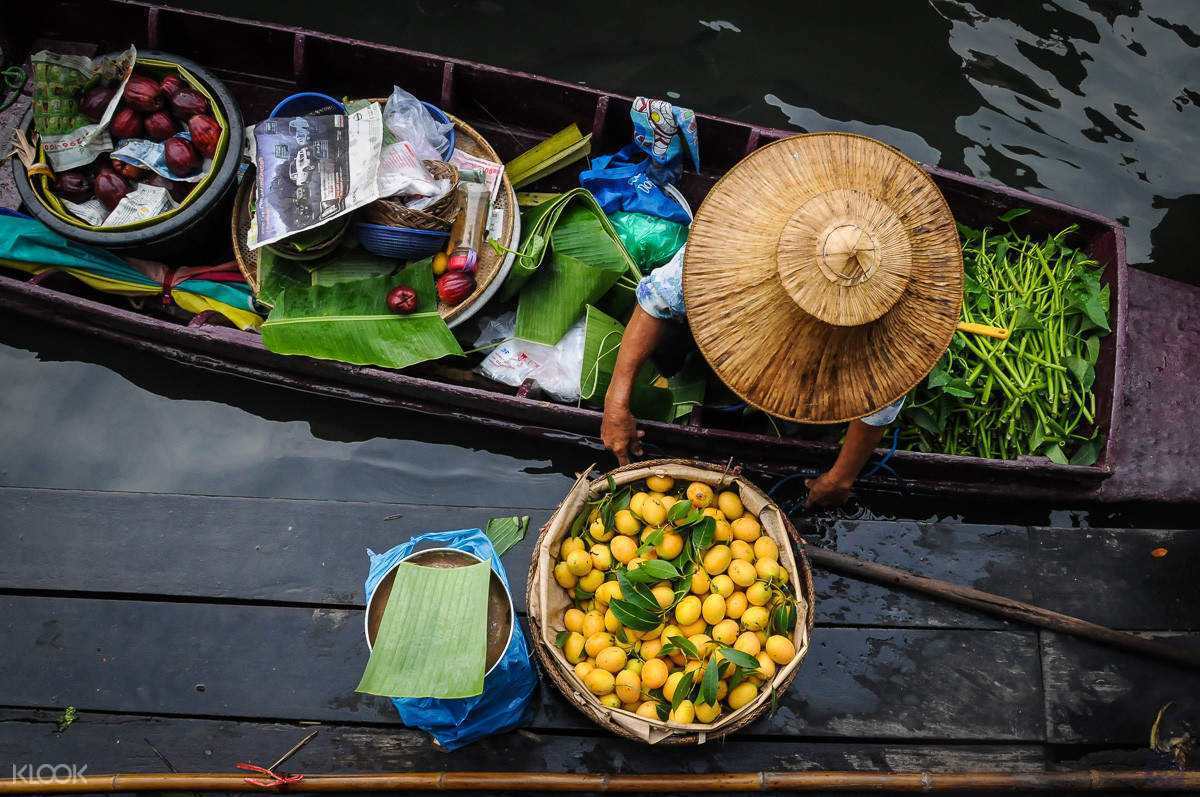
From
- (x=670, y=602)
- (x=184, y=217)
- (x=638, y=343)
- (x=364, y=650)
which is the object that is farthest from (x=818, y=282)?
(x=184, y=217)

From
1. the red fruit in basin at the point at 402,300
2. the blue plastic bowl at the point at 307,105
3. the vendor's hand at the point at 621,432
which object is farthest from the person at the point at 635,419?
the blue plastic bowl at the point at 307,105

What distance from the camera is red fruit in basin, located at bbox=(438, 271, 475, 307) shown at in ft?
9.75

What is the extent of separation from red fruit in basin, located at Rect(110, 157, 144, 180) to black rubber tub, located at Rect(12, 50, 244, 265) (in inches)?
10.9

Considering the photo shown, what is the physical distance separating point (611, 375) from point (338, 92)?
1858mm

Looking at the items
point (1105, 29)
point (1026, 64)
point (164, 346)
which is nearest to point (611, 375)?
point (164, 346)

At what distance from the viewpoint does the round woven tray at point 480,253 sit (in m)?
3.03

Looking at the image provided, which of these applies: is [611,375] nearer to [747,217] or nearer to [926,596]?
[747,217]

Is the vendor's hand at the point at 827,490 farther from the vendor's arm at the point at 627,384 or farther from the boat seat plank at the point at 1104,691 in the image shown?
the boat seat plank at the point at 1104,691

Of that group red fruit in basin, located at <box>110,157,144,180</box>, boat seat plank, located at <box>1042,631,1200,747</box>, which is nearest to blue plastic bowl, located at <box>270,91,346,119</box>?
red fruit in basin, located at <box>110,157,144,180</box>

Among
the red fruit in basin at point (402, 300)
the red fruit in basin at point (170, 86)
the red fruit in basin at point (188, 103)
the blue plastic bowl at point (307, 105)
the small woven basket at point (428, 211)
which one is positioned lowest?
the red fruit in basin at point (402, 300)

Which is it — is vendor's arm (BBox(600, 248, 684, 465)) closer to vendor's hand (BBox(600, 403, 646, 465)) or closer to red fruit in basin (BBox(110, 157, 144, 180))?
vendor's hand (BBox(600, 403, 646, 465))

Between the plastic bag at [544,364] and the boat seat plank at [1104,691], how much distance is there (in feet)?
6.60

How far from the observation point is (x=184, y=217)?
2.97 metres

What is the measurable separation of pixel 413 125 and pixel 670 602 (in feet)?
6.52
